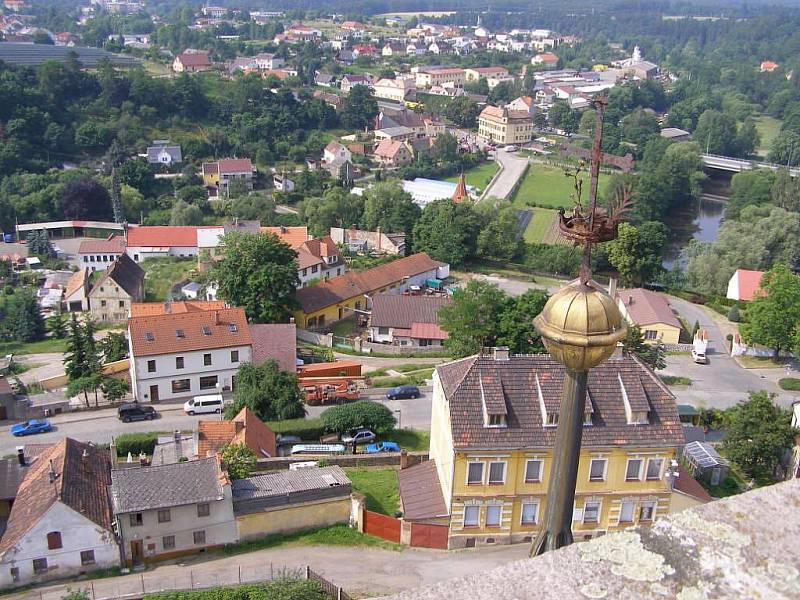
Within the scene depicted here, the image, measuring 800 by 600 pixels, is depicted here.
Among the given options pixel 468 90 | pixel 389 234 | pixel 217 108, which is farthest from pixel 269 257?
pixel 468 90

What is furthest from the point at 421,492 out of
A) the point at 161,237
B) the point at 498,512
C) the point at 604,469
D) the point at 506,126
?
the point at 506,126

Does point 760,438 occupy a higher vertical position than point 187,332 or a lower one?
lower

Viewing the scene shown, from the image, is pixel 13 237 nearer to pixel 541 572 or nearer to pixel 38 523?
pixel 38 523

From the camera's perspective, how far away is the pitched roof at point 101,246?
5900cm

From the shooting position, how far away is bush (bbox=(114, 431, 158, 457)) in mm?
30406

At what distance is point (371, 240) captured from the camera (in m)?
63.2

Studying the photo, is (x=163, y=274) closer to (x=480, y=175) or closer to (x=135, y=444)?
(x=135, y=444)

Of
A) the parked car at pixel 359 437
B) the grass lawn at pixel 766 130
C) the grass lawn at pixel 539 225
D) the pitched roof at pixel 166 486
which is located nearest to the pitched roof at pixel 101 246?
the grass lawn at pixel 539 225

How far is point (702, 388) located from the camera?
38.6 meters

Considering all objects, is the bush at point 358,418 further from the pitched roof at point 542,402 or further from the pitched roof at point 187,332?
the pitched roof at point 187,332

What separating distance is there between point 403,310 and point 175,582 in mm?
25883

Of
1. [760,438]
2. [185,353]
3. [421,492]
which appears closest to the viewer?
[421,492]

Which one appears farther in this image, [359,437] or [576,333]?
[359,437]

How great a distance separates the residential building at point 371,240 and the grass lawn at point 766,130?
210 feet
